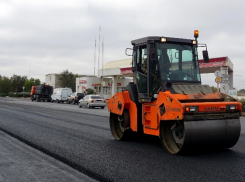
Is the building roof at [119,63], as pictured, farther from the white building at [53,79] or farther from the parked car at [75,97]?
the white building at [53,79]

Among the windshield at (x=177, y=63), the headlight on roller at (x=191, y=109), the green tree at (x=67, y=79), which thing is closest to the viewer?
the headlight on roller at (x=191, y=109)

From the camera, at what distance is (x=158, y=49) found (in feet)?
27.1

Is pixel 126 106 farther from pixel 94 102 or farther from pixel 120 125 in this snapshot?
pixel 94 102

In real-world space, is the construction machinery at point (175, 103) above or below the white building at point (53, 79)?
below

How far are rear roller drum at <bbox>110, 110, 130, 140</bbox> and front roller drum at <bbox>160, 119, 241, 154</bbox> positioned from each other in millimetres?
1774

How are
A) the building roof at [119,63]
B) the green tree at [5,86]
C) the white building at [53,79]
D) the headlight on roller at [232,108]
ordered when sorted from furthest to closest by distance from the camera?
the green tree at [5,86] → the white building at [53,79] → the building roof at [119,63] → the headlight on roller at [232,108]

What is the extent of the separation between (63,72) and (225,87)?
69363 millimetres

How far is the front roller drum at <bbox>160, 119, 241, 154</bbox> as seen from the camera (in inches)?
271

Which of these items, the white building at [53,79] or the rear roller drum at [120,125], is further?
the white building at [53,79]

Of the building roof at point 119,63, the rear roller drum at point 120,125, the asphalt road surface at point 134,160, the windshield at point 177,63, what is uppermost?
the building roof at point 119,63

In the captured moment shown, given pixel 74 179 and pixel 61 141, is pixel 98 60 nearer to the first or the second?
pixel 61 141

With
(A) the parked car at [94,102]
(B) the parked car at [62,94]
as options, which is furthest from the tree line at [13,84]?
(A) the parked car at [94,102]

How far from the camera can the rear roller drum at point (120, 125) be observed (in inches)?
367

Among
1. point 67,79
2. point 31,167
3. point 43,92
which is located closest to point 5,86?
point 67,79
